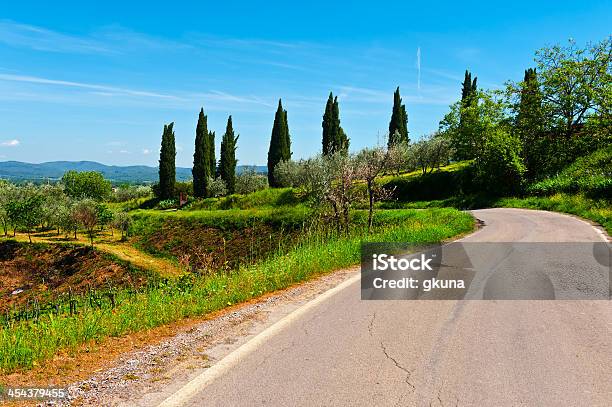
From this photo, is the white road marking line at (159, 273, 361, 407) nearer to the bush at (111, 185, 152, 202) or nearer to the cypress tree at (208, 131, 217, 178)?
the cypress tree at (208, 131, 217, 178)

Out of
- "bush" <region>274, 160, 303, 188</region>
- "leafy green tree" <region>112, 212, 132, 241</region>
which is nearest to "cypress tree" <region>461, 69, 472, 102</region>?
"bush" <region>274, 160, 303, 188</region>

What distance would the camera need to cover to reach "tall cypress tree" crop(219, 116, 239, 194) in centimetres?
6425

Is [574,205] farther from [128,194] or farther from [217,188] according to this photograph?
[128,194]

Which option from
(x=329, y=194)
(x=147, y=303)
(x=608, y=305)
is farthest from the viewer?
(x=329, y=194)

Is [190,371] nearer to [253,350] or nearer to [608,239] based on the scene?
[253,350]

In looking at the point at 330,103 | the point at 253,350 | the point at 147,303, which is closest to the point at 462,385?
the point at 253,350

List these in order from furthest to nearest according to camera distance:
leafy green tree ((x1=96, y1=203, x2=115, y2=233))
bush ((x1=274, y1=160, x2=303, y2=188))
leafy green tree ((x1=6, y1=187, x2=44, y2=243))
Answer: bush ((x1=274, y1=160, x2=303, y2=188)), leafy green tree ((x1=6, y1=187, x2=44, y2=243)), leafy green tree ((x1=96, y1=203, x2=115, y2=233))

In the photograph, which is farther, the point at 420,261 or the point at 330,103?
the point at 330,103

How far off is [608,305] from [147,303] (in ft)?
23.8

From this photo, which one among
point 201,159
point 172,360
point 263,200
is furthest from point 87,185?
point 172,360

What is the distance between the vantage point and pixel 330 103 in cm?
6506

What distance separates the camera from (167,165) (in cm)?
6712

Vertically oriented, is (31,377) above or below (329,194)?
below

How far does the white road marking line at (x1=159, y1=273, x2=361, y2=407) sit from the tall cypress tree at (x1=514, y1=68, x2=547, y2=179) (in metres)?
37.8
